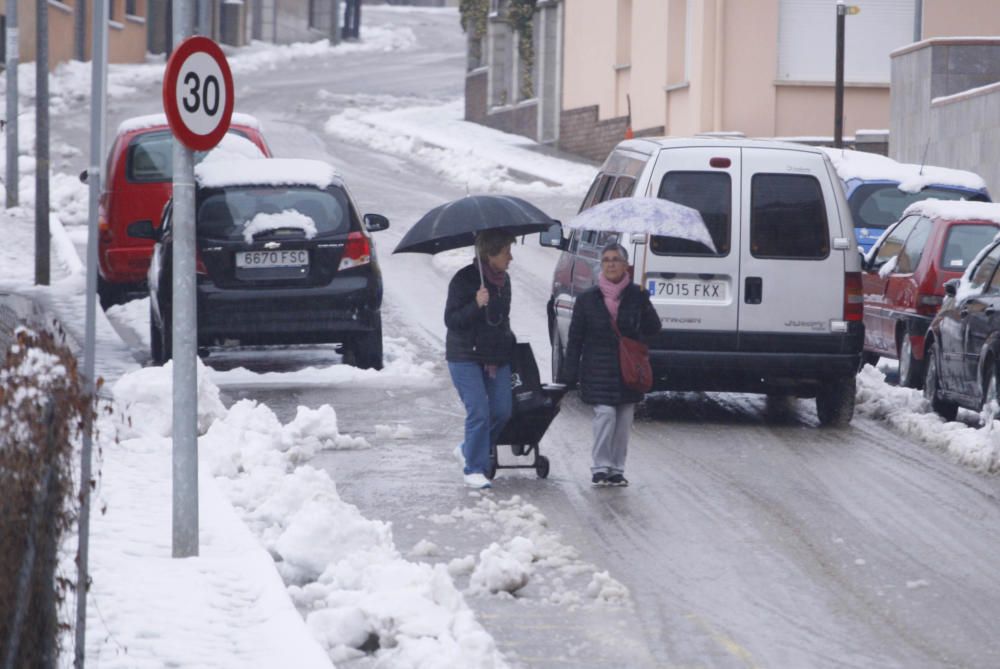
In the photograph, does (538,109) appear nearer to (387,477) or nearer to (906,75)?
(906,75)

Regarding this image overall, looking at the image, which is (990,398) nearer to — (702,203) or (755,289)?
(755,289)

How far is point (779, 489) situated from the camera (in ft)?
35.1

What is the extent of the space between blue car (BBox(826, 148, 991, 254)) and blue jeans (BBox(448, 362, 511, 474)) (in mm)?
9838

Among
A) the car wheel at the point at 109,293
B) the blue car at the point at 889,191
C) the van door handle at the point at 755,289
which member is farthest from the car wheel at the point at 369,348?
the blue car at the point at 889,191

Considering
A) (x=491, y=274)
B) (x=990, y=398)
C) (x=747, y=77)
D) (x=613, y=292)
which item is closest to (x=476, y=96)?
(x=747, y=77)

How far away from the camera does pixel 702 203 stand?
515 inches

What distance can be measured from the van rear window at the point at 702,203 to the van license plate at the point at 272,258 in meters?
3.08

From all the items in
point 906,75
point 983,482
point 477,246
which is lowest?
point 983,482

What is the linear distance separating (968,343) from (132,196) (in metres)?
8.74

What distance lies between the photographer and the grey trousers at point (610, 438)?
35.2ft

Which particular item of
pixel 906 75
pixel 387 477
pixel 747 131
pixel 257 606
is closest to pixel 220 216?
pixel 387 477

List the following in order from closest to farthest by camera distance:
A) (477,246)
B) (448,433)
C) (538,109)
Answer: (477,246) → (448,433) → (538,109)

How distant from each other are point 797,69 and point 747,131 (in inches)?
60.5

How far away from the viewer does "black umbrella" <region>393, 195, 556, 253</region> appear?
10.4m
